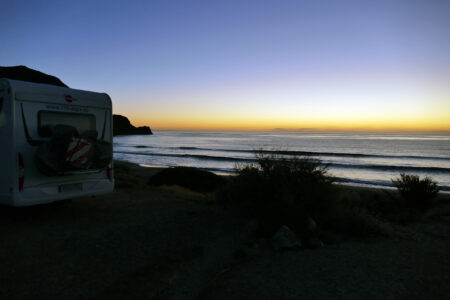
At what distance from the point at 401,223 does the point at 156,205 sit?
5.17 metres

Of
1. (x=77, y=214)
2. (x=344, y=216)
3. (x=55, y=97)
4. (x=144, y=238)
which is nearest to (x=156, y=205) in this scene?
(x=77, y=214)

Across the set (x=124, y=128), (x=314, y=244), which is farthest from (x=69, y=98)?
(x=124, y=128)

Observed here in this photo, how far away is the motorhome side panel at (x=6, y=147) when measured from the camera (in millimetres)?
5281

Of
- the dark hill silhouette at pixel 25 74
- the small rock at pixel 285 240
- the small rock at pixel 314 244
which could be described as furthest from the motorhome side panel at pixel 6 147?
the dark hill silhouette at pixel 25 74

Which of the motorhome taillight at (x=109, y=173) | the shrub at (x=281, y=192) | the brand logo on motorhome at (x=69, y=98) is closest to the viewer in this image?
the shrub at (x=281, y=192)

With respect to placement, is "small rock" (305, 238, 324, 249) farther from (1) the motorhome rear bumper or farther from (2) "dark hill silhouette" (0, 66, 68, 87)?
(2) "dark hill silhouette" (0, 66, 68, 87)

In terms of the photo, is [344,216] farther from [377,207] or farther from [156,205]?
[156,205]

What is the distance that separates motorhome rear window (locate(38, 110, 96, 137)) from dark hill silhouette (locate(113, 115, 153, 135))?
127025 millimetres

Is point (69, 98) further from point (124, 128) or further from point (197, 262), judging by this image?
point (124, 128)

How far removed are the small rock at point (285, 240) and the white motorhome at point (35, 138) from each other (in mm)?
3694

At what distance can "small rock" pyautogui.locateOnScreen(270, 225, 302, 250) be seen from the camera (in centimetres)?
444

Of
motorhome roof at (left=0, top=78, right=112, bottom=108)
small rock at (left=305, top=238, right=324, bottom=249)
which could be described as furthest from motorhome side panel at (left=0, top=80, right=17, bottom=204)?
small rock at (left=305, top=238, right=324, bottom=249)

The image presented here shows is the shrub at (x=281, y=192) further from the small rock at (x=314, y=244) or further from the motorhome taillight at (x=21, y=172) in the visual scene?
the motorhome taillight at (x=21, y=172)

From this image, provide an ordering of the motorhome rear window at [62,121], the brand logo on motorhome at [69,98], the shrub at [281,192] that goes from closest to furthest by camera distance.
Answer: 1. the shrub at [281,192]
2. the motorhome rear window at [62,121]
3. the brand logo on motorhome at [69,98]
